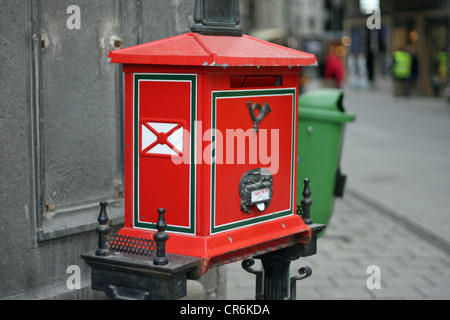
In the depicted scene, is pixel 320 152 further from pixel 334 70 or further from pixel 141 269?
pixel 334 70

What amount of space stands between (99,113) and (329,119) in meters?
1.45

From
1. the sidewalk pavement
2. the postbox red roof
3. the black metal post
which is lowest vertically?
the sidewalk pavement

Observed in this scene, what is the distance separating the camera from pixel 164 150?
2.99 metres

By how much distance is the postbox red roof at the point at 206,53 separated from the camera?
2846 millimetres

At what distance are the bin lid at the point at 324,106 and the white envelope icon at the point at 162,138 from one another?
1.86m

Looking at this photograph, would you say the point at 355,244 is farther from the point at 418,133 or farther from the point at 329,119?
the point at 418,133

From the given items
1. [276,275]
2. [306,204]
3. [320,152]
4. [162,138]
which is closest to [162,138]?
[162,138]

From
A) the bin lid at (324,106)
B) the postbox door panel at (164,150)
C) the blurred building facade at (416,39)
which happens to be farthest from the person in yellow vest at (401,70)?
the postbox door panel at (164,150)

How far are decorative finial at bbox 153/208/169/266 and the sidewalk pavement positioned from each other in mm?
2716

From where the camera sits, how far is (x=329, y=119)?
185 inches

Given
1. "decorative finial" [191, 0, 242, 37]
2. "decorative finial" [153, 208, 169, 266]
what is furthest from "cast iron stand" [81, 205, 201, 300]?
"decorative finial" [191, 0, 242, 37]

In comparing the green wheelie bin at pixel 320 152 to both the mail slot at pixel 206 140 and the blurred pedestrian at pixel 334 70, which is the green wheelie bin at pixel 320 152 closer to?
the mail slot at pixel 206 140

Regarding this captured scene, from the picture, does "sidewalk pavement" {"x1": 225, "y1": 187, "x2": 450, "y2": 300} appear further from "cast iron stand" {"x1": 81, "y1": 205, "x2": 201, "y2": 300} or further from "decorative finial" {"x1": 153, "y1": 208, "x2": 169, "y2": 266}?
"decorative finial" {"x1": 153, "y1": 208, "x2": 169, "y2": 266}

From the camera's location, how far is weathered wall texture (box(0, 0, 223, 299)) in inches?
149
